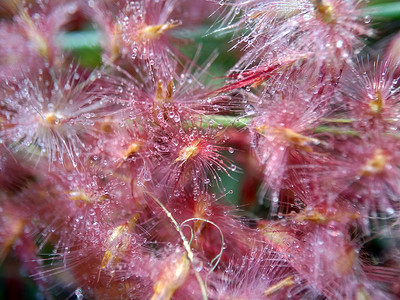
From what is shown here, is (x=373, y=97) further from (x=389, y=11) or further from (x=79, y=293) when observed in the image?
(x=79, y=293)

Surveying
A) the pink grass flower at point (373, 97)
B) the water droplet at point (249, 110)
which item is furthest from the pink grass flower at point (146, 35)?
the pink grass flower at point (373, 97)

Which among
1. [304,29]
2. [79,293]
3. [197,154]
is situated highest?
[304,29]

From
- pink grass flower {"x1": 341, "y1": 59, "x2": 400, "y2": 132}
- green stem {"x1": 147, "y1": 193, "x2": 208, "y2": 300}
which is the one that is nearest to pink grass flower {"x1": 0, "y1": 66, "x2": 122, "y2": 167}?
green stem {"x1": 147, "y1": 193, "x2": 208, "y2": 300}

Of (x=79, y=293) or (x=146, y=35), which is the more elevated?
(x=146, y=35)

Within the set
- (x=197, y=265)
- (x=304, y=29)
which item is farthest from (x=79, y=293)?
(x=304, y=29)

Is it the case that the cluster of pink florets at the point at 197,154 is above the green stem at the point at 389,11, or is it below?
below

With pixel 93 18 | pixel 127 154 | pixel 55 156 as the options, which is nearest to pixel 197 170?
pixel 127 154

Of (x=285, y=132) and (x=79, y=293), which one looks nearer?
(x=285, y=132)

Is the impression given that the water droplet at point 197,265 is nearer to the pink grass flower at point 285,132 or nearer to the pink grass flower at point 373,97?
the pink grass flower at point 285,132
